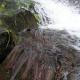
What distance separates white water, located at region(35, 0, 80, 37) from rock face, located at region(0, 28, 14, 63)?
4.21 metres

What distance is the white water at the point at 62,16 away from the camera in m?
11.1

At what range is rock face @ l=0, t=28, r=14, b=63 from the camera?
A: 649 centimetres

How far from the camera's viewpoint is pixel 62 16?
1295 cm

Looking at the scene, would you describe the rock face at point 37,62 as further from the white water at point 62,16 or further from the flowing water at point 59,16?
the white water at point 62,16

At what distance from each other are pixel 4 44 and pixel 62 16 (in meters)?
6.76

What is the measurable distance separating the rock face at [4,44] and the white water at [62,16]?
13.8 ft

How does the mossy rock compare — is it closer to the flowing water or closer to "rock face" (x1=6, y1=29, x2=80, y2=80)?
"rock face" (x1=6, y1=29, x2=80, y2=80)

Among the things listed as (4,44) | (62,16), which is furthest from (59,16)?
(4,44)

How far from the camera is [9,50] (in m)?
6.64

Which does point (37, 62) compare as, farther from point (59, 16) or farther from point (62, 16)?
point (62, 16)

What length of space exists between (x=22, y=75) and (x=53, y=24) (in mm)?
5978

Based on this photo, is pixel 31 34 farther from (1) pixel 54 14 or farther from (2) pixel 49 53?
(1) pixel 54 14

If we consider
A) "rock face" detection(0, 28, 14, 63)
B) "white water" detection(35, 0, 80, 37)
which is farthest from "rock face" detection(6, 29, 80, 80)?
"white water" detection(35, 0, 80, 37)

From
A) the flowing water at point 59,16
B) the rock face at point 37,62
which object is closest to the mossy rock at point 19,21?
the rock face at point 37,62
